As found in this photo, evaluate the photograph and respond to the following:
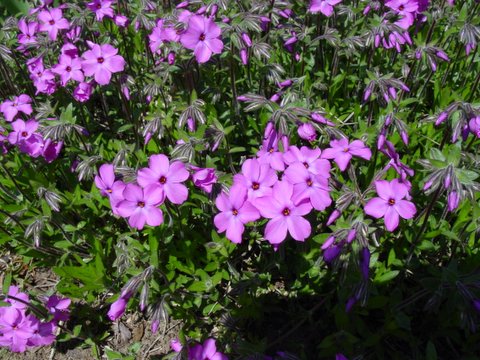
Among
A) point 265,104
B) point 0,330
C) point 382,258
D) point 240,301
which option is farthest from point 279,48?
point 0,330

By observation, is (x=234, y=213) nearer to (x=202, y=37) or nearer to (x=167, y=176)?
(x=167, y=176)

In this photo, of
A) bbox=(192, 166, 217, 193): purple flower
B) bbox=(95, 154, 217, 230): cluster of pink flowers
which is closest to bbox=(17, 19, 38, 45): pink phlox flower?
bbox=(95, 154, 217, 230): cluster of pink flowers

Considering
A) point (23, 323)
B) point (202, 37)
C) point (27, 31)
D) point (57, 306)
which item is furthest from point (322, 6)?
point (23, 323)

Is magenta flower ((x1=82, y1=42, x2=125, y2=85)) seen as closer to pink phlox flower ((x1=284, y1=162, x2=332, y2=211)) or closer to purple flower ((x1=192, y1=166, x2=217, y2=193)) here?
purple flower ((x1=192, y1=166, x2=217, y2=193))

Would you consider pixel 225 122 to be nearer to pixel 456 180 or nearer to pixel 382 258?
pixel 382 258

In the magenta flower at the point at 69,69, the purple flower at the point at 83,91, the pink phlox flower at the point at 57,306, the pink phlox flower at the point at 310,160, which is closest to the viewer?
the pink phlox flower at the point at 310,160

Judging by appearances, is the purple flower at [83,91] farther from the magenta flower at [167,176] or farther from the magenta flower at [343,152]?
the magenta flower at [343,152]

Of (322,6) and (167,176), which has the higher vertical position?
(322,6)

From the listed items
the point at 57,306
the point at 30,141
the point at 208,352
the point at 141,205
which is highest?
the point at 141,205

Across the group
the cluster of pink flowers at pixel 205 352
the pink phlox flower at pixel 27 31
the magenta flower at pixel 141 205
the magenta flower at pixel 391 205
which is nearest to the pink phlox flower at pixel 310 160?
the magenta flower at pixel 391 205
